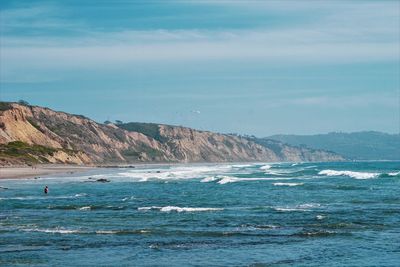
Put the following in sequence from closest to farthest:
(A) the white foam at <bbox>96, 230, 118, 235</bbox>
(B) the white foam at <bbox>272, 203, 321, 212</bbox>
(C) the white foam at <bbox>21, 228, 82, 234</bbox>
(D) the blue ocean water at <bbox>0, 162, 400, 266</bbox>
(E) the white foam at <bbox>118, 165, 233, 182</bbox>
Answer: (D) the blue ocean water at <bbox>0, 162, 400, 266</bbox> < (A) the white foam at <bbox>96, 230, 118, 235</bbox> < (C) the white foam at <bbox>21, 228, 82, 234</bbox> < (B) the white foam at <bbox>272, 203, 321, 212</bbox> < (E) the white foam at <bbox>118, 165, 233, 182</bbox>

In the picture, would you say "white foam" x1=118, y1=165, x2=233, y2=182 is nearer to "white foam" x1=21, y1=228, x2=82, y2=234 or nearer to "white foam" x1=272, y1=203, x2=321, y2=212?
"white foam" x1=272, y1=203, x2=321, y2=212

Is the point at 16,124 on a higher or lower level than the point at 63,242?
higher

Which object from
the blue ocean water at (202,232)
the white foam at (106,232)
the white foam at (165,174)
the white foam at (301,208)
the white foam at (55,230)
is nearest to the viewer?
the blue ocean water at (202,232)

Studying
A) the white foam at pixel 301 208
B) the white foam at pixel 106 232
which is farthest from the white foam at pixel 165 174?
the white foam at pixel 106 232

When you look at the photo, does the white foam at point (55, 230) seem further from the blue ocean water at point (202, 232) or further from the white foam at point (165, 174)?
the white foam at point (165, 174)

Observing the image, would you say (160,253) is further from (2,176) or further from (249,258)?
(2,176)

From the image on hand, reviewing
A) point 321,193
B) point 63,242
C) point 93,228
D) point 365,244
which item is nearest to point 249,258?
point 365,244

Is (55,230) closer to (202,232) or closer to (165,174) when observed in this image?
(202,232)

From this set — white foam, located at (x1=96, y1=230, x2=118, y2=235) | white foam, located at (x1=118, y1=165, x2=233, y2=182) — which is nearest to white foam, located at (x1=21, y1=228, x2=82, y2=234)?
white foam, located at (x1=96, y1=230, x2=118, y2=235)

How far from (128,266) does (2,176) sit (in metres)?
68.9

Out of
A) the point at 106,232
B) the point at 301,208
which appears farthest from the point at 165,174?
the point at 106,232

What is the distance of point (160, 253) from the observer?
2481 cm

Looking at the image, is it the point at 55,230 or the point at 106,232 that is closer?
the point at 106,232

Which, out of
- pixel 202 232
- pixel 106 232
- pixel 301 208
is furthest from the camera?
pixel 301 208
